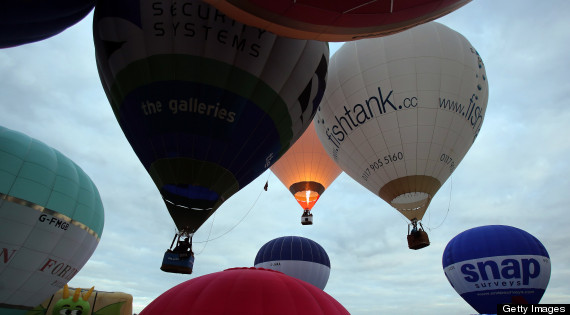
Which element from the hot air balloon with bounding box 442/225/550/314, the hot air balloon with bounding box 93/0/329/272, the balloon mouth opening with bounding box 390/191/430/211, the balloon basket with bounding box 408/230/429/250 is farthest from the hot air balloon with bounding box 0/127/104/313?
the hot air balloon with bounding box 442/225/550/314

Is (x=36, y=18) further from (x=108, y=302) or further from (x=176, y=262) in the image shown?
(x=108, y=302)

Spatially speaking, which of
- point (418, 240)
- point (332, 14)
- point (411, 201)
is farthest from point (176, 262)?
point (418, 240)

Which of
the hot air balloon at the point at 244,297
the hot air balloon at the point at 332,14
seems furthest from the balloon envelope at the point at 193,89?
the hot air balloon at the point at 332,14

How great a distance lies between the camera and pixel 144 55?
6.16 metres

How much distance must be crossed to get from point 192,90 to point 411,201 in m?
6.95

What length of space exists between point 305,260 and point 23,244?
1258 cm

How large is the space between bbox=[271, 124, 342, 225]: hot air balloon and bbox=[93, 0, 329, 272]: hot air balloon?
850 cm

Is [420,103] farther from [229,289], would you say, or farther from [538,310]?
[229,289]

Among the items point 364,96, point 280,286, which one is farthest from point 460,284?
point 280,286

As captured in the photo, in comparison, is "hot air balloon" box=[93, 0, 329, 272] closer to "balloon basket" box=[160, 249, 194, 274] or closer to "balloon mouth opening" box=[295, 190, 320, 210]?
"balloon basket" box=[160, 249, 194, 274]

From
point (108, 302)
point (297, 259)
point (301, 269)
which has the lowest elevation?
point (108, 302)

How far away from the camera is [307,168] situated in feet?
50.5

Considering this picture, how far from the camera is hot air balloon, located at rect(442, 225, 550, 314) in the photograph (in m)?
13.6

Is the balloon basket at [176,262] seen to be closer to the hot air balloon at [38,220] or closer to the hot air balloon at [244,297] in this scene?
the hot air balloon at [244,297]
